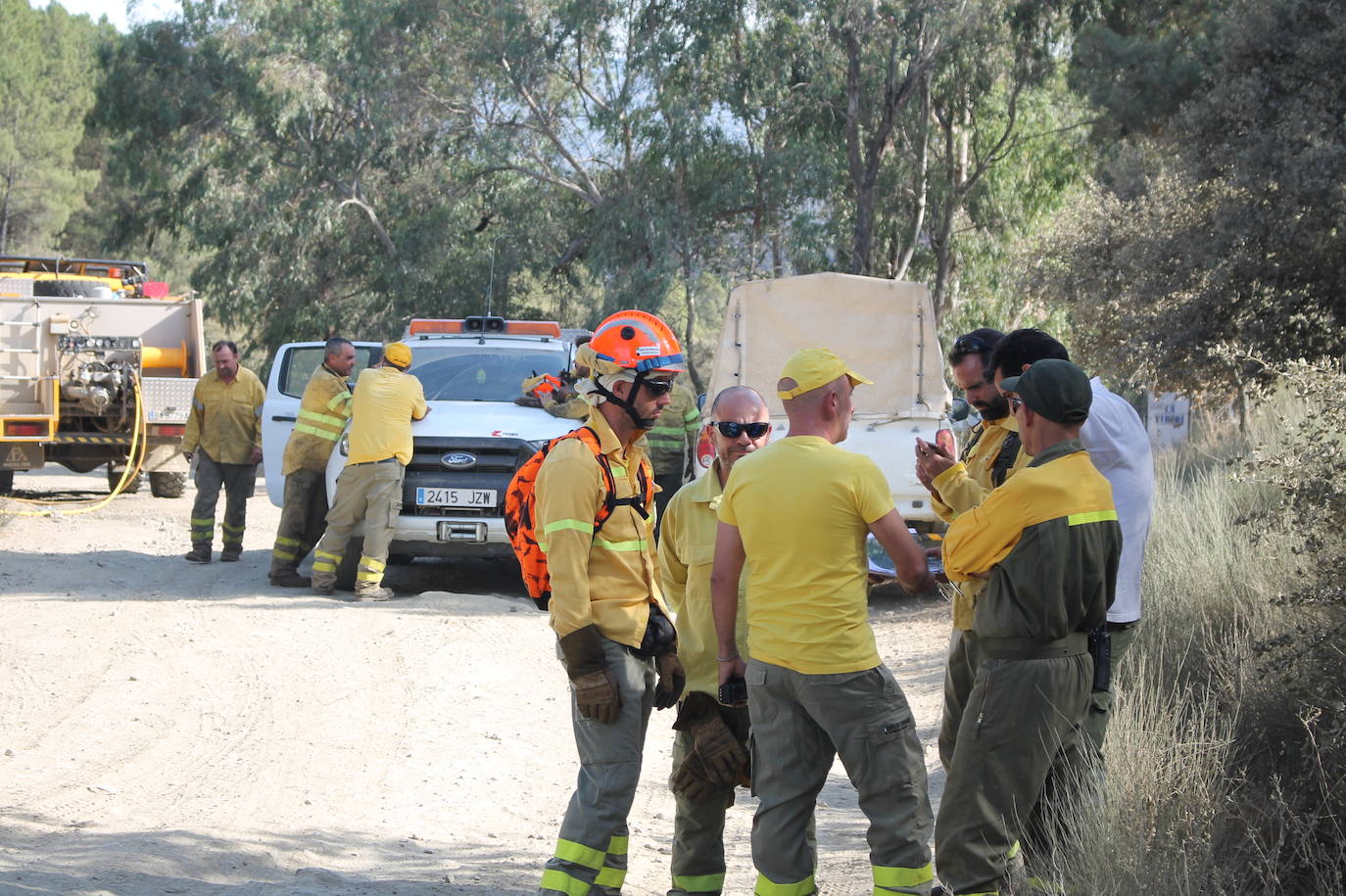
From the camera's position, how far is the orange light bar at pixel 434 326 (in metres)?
12.2

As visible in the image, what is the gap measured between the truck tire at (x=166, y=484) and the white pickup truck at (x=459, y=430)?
628cm

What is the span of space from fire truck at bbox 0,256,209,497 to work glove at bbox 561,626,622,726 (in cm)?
1300

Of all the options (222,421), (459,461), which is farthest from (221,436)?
(459,461)

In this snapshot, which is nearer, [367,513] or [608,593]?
[608,593]

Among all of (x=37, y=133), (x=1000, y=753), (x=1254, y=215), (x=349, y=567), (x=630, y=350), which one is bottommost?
(x=349, y=567)

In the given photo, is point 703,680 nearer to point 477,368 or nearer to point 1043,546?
point 1043,546

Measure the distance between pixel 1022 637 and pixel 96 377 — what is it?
570 inches

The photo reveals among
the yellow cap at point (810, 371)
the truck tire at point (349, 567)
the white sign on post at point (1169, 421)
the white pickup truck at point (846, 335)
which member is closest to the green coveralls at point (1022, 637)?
the yellow cap at point (810, 371)

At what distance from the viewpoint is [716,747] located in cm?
420

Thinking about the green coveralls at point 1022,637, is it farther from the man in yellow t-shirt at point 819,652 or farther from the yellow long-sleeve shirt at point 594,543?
the yellow long-sleeve shirt at point 594,543

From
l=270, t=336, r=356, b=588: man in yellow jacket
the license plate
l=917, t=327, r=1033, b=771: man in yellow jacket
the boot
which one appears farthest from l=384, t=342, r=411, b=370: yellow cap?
l=917, t=327, r=1033, b=771: man in yellow jacket

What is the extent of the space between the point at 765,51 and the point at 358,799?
63.5 ft

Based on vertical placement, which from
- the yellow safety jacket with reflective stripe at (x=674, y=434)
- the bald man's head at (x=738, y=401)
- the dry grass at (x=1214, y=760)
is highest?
the bald man's head at (x=738, y=401)

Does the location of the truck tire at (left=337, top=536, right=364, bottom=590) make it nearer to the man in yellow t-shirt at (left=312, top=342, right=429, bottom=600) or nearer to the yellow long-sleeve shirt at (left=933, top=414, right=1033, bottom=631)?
the man in yellow t-shirt at (left=312, top=342, right=429, bottom=600)
